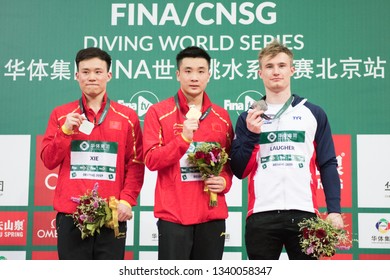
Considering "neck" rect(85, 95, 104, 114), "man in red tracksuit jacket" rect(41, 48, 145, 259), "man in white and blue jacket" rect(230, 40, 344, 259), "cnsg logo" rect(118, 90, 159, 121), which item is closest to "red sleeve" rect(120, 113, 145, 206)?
"man in red tracksuit jacket" rect(41, 48, 145, 259)

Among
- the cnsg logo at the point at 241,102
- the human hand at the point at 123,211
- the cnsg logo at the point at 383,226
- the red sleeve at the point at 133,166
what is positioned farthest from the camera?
the cnsg logo at the point at 241,102

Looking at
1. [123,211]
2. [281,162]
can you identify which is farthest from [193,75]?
[123,211]

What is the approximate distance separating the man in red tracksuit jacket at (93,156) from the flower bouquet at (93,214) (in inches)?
2.2

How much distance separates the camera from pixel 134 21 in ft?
15.9

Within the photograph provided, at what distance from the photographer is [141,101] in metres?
4.78

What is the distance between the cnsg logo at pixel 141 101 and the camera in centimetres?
477

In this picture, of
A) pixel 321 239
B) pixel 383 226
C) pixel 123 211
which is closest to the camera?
pixel 321 239

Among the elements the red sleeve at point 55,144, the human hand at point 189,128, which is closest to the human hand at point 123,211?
the red sleeve at point 55,144

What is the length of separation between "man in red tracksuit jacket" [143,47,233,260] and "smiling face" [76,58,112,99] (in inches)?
15.9

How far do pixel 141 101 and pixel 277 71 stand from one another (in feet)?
5.53

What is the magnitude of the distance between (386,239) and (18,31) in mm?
3623

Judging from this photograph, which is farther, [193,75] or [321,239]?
[193,75]

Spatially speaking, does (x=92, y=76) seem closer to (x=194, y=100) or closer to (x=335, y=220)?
(x=194, y=100)

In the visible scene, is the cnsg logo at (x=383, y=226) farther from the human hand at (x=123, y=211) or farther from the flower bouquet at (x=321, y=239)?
the human hand at (x=123, y=211)
